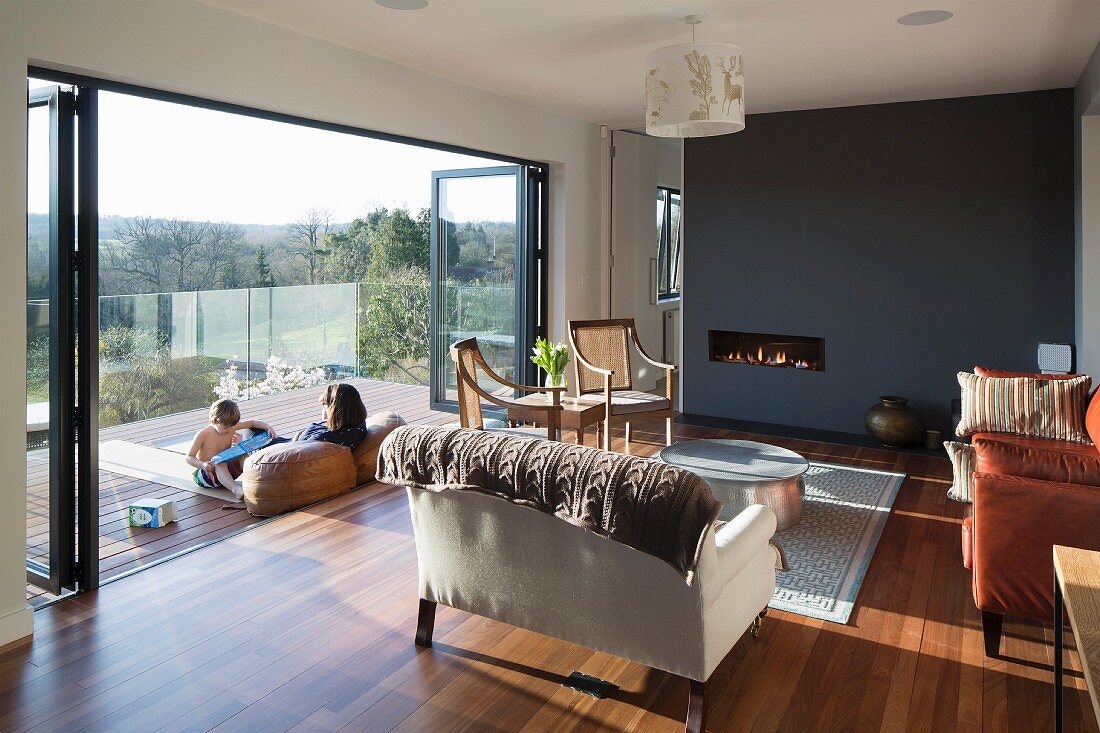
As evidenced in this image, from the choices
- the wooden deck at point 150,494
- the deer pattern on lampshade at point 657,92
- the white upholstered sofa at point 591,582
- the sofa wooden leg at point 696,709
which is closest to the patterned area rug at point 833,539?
the white upholstered sofa at point 591,582

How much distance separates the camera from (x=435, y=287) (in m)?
6.93

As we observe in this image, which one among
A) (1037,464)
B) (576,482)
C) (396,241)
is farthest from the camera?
(396,241)

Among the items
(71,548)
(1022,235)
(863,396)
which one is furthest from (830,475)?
(71,548)

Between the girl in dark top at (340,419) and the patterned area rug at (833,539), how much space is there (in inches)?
103

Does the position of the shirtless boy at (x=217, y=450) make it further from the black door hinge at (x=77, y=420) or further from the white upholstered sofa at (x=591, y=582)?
the white upholstered sofa at (x=591, y=582)

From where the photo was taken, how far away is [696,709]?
8.07 feet

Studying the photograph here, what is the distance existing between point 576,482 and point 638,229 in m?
5.98

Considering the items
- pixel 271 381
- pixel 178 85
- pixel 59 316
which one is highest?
pixel 178 85

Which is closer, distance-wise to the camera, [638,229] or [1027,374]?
[1027,374]

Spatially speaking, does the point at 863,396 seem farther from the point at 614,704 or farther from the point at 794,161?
the point at 614,704

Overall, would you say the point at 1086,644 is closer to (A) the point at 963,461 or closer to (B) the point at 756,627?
(B) the point at 756,627

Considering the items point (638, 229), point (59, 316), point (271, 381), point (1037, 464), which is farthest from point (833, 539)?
point (638, 229)

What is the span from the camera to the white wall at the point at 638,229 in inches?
306

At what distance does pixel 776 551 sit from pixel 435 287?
176 inches
